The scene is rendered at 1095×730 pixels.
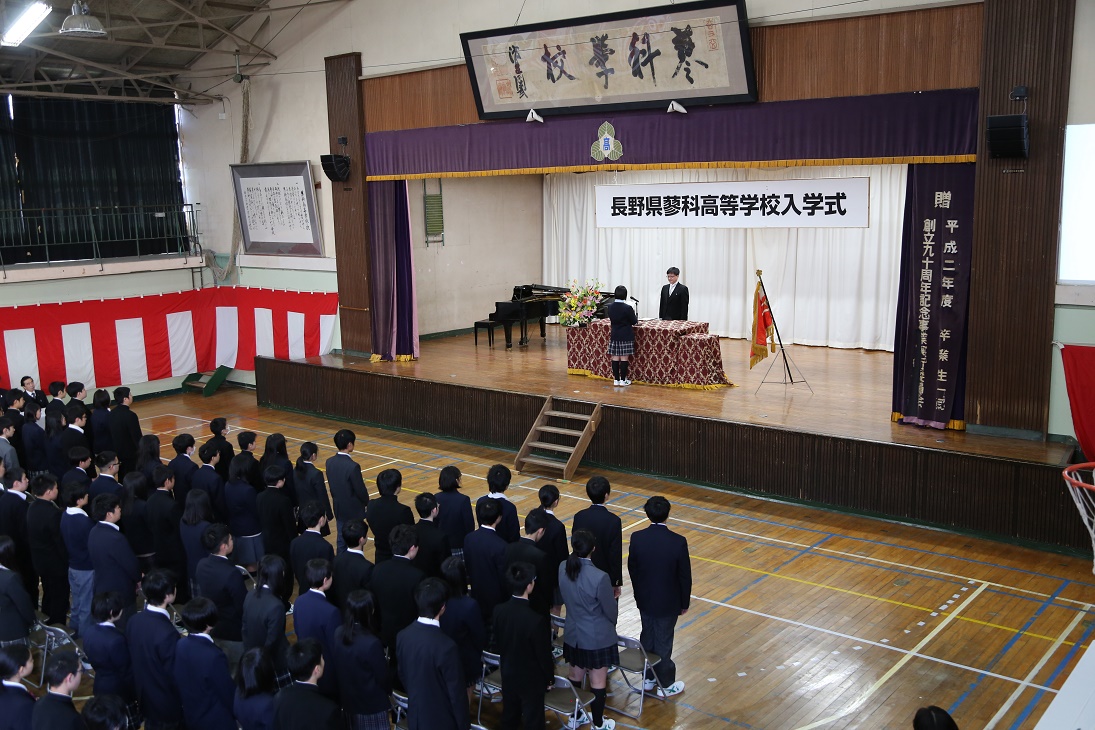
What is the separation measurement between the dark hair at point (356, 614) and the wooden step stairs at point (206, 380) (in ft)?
39.4

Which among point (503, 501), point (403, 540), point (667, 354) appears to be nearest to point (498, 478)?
point (503, 501)

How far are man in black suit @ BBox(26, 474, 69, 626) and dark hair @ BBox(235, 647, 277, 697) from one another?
2954mm

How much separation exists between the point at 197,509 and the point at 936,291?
688 cm

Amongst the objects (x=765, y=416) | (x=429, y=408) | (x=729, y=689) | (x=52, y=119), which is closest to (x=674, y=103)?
(x=765, y=416)

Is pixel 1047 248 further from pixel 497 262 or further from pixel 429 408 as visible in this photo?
pixel 497 262

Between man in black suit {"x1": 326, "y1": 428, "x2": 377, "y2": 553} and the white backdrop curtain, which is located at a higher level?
the white backdrop curtain

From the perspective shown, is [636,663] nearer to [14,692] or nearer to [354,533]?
[354,533]

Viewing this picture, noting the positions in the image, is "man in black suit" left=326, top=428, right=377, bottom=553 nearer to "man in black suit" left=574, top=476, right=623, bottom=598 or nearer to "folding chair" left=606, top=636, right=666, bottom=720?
"man in black suit" left=574, top=476, right=623, bottom=598

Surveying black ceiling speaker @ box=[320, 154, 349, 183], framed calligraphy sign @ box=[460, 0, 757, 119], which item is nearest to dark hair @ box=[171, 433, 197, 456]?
framed calligraphy sign @ box=[460, 0, 757, 119]

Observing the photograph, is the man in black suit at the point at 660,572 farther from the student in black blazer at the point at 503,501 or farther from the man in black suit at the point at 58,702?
the man in black suit at the point at 58,702

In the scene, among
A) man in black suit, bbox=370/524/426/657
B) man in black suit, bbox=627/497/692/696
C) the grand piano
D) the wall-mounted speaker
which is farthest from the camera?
the grand piano

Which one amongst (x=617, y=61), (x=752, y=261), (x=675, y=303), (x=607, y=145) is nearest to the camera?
(x=617, y=61)

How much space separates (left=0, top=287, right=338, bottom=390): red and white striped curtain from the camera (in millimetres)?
13984

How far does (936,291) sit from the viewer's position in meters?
9.07
